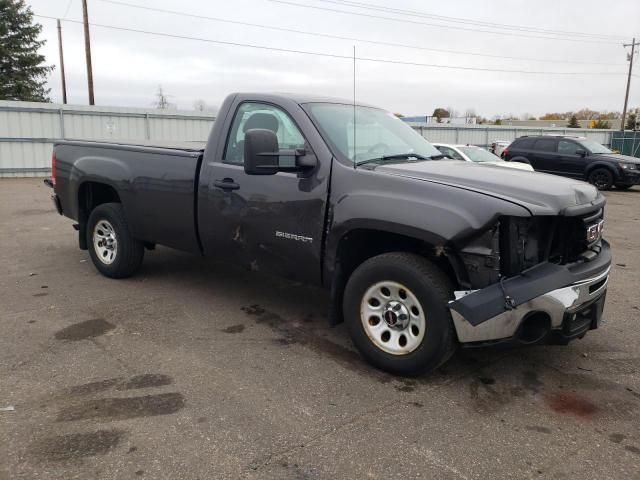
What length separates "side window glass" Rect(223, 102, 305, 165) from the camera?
4246 millimetres

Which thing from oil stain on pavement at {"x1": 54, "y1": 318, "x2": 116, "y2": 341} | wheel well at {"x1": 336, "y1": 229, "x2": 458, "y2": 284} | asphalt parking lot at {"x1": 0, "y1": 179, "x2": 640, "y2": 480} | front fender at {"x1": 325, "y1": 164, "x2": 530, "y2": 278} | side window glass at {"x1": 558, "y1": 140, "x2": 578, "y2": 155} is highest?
side window glass at {"x1": 558, "y1": 140, "x2": 578, "y2": 155}

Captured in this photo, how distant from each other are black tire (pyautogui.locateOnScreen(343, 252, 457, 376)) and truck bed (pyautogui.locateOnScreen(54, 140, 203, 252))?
1.84 meters

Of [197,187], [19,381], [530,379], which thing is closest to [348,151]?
[197,187]

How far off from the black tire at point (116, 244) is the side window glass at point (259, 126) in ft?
5.49

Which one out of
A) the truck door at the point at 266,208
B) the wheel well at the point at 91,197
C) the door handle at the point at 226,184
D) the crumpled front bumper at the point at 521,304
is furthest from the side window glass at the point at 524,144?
the crumpled front bumper at the point at 521,304

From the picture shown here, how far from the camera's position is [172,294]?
213 inches

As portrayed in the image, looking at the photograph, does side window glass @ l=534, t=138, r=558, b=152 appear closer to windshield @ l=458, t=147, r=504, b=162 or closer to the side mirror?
windshield @ l=458, t=147, r=504, b=162

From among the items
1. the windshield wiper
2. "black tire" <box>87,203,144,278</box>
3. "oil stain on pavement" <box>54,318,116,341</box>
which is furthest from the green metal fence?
"oil stain on pavement" <box>54,318,116,341</box>

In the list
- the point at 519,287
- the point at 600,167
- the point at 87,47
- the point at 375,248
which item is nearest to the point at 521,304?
the point at 519,287

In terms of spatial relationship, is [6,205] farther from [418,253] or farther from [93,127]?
[418,253]

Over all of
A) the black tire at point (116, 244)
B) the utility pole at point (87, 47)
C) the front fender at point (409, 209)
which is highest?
the utility pole at point (87, 47)

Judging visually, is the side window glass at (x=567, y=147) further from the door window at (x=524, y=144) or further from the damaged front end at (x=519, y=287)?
the damaged front end at (x=519, y=287)

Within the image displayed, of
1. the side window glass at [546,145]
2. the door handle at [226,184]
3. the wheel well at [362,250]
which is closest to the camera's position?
the wheel well at [362,250]

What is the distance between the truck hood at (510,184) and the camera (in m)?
3.24
